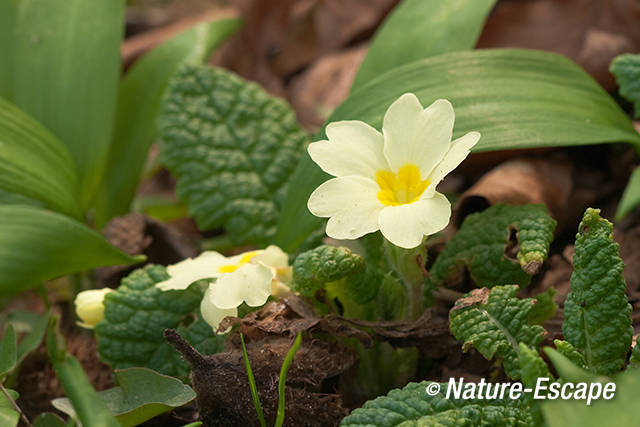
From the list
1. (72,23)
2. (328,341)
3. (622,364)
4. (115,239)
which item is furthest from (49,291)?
(622,364)

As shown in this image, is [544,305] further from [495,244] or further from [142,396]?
[142,396]

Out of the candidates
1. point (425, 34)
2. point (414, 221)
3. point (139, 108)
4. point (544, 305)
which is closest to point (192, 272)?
point (414, 221)

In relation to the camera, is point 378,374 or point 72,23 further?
point 72,23

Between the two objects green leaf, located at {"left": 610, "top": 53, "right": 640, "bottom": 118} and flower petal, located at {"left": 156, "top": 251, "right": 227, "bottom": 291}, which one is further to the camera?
green leaf, located at {"left": 610, "top": 53, "right": 640, "bottom": 118}

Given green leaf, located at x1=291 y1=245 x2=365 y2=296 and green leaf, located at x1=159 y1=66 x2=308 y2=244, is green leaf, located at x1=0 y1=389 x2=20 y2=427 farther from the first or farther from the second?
green leaf, located at x1=159 y1=66 x2=308 y2=244

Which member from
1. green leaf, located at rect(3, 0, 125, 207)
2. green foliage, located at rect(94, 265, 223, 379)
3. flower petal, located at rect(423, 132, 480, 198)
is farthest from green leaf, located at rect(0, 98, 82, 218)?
flower petal, located at rect(423, 132, 480, 198)

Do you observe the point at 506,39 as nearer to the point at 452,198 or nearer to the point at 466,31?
the point at 466,31
